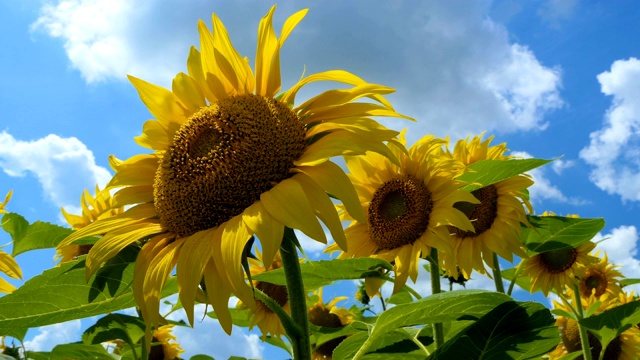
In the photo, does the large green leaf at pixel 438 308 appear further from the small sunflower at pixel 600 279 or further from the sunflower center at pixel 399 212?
the small sunflower at pixel 600 279

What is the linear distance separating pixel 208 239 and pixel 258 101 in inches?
22.4

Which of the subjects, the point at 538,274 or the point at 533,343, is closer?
the point at 533,343

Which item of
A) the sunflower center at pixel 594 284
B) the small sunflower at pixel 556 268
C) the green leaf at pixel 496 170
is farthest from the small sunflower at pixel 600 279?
the green leaf at pixel 496 170

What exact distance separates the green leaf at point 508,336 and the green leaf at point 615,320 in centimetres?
157

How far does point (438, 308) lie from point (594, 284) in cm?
563

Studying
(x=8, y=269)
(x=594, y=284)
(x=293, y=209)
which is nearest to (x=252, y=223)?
(x=293, y=209)

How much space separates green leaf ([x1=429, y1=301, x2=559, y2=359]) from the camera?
1977 mm

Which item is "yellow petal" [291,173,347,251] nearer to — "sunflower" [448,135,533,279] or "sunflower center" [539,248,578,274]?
"sunflower" [448,135,533,279]

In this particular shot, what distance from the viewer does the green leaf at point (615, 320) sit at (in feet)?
11.1

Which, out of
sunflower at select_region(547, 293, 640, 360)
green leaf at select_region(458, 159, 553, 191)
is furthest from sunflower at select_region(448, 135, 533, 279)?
sunflower at select_region(547, 293, 640, 360)

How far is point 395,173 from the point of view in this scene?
12.6ft

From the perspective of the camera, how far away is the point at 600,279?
6.97 meters

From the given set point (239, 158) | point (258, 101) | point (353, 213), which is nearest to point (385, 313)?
point (353, 213)

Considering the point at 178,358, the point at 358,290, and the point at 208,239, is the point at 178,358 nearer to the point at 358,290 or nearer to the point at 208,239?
the point at 358,290
